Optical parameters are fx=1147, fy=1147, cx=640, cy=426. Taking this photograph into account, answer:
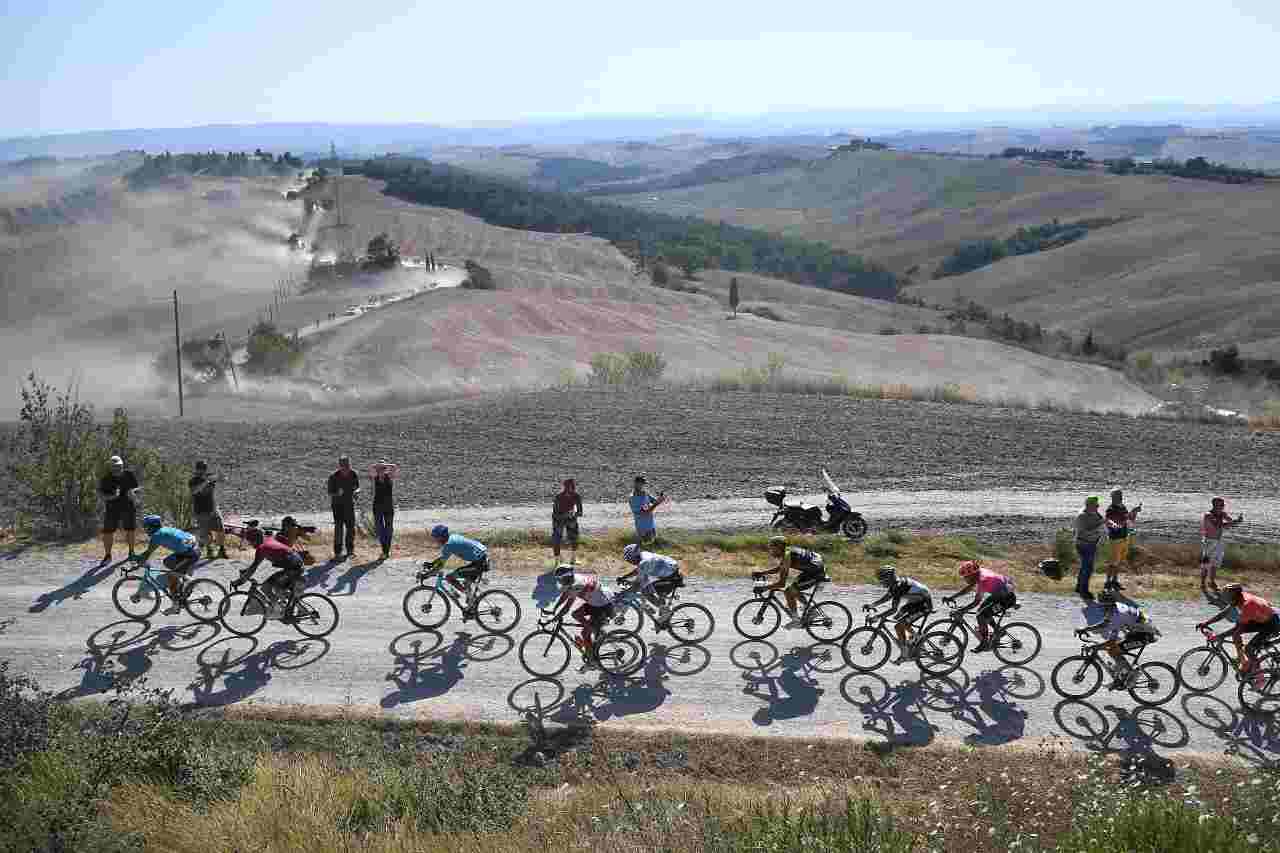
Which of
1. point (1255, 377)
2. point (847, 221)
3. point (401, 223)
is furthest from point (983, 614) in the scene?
point (847, 221)

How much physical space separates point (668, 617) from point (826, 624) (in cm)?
205

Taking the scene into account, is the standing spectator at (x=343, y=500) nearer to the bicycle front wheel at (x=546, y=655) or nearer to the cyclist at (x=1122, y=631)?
the bicycle front wheel at (x=546, y=655)

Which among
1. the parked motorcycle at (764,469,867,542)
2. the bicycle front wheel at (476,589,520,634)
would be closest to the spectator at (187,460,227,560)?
the bicycle front wheel at (476,589,520,634)

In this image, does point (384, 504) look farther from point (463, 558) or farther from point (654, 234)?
point (654, 234)

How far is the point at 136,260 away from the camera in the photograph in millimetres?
98188

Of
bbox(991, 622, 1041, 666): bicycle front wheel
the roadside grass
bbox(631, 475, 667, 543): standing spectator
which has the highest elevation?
bbox(631, 475, 667, 543): standing spectator

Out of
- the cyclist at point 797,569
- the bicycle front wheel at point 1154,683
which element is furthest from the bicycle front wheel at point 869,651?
the bicycle front wheel at point 1154,683

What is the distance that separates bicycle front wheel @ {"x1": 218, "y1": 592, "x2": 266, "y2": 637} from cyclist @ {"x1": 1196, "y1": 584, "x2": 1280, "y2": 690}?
11.5 metres

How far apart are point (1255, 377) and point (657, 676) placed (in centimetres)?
4899

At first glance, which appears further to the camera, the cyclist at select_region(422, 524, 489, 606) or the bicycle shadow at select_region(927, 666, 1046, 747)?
the cyclist at select_region(422, 524, 489, 606)

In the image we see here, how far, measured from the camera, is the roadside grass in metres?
18.3

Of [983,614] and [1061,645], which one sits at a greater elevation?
[983,614]

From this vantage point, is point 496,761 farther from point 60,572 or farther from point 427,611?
point 60,572

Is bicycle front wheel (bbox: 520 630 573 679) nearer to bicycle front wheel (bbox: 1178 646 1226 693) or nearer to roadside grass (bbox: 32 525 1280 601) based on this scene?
roadside grass (bbox: 32 525 1280 601)
